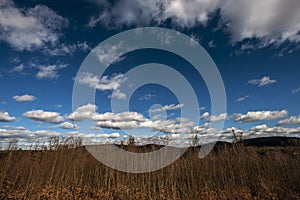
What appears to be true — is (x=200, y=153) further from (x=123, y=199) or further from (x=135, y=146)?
(x=123, y=199)

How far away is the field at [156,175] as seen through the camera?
25.4 ft

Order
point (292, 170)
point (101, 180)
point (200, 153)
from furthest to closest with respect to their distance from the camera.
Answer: point (200, 153) < point (101, 180) < point (292, 170)

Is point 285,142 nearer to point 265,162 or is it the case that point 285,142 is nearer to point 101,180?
point 265,162

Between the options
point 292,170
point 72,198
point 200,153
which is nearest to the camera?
point 72,198

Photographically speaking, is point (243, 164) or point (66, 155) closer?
point (243, 164)

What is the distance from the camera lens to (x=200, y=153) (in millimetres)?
11195

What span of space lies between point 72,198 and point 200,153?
607 centimetres

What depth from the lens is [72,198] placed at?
7.36m

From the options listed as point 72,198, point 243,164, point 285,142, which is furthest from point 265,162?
point 72,198

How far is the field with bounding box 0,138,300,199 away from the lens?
7.73 meters

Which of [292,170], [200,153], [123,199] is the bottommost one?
[123,199]

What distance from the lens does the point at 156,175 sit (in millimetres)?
9469

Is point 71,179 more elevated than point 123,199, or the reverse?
point 71,179

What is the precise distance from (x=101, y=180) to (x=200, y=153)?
15.1ft
